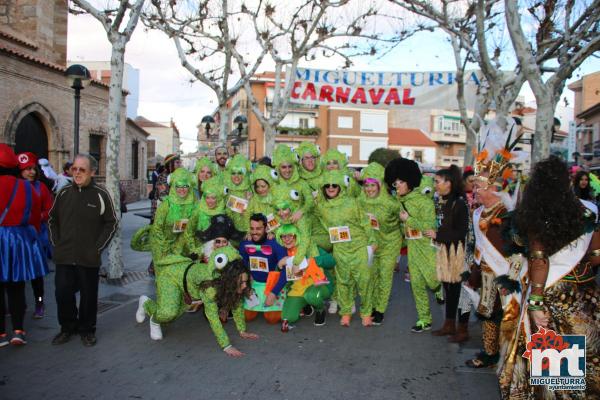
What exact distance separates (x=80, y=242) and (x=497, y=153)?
4019 millimetres

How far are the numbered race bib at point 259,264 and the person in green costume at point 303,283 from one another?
0.28 metres

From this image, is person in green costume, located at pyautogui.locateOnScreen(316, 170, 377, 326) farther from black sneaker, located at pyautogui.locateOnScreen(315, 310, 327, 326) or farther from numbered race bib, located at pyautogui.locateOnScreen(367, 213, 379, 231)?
black sneaker, located at pyautogui.locateOnScreen(315, 310, 327, 326)

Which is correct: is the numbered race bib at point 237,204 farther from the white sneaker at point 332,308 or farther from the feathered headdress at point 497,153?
the feathered headdress at point 497,153

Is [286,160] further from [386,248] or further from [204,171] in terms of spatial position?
[386,248]

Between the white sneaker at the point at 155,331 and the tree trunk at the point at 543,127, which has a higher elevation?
the tree trunk at the point at 543,127

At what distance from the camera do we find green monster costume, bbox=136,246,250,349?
5.02m

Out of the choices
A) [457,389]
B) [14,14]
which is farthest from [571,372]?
[14,14]

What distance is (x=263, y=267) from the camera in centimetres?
601

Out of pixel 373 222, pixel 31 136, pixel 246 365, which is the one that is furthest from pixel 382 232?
pixel 31 136

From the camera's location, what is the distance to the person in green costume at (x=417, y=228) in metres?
5.65

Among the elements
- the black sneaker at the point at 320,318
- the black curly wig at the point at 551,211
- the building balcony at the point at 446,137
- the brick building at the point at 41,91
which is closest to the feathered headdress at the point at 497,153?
the black curly wig at the point at 551,211

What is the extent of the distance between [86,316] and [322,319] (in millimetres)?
2596

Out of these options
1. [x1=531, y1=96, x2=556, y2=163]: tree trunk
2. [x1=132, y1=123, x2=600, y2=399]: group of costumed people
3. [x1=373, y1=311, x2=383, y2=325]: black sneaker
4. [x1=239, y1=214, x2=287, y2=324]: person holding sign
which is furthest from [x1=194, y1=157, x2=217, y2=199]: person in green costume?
[x1=531, y1=96, x2=556, y2=163]: tree trunk

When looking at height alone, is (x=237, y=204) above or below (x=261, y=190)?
below
